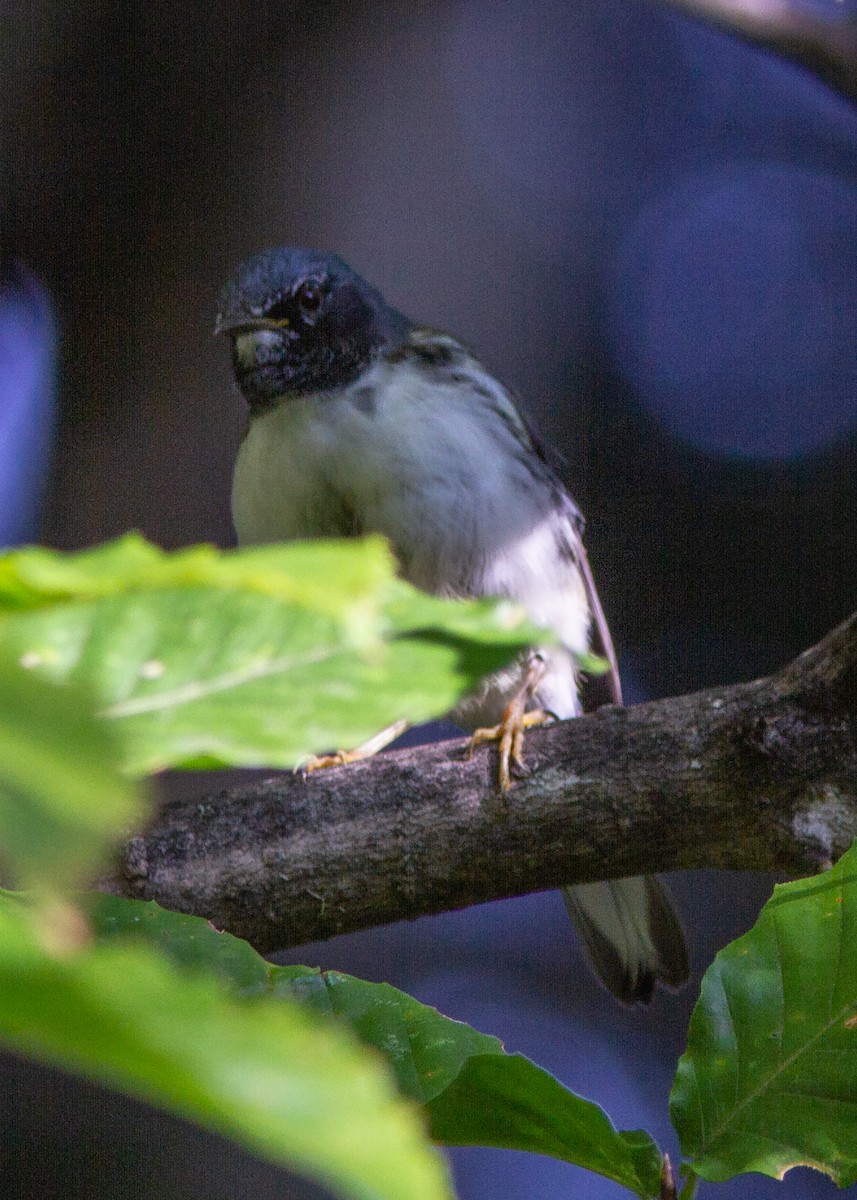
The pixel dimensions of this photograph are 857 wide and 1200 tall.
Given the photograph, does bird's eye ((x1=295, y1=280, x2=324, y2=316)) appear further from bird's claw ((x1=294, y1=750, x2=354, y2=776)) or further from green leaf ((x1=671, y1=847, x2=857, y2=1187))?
green leaf ((x1=671, y1=847, x2=857, y2=1187))

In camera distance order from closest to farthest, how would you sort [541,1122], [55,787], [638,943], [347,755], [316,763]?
[55,787]
[541,1122]
[316,763]
[347,755]
[638,943]

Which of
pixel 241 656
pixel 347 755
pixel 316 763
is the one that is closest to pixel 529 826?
pixel 316 763

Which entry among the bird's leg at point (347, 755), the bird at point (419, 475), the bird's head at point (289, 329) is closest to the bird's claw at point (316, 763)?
the bird's leg at point (347, 755)

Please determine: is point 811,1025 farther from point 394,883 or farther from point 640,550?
point 640,550

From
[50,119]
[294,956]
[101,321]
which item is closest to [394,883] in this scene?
[294,956]

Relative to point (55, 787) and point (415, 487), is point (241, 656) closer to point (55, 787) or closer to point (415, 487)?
point (55, 787)

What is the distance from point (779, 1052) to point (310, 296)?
2.58 meters

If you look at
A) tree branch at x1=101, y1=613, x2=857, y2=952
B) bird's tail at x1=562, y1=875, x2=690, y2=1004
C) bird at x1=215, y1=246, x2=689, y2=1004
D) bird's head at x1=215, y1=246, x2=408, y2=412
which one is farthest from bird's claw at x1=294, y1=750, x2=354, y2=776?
bird's head at x1=215, y1=246, x2=408, y2=412

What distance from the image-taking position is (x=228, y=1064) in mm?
321

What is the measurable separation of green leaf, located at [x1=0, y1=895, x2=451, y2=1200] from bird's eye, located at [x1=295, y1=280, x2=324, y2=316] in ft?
9.79

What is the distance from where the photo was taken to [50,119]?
4816 millimetres

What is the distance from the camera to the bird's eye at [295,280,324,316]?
3.19 metres

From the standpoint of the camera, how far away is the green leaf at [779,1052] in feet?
3.10

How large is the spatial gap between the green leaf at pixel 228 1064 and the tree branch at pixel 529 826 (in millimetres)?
1645
